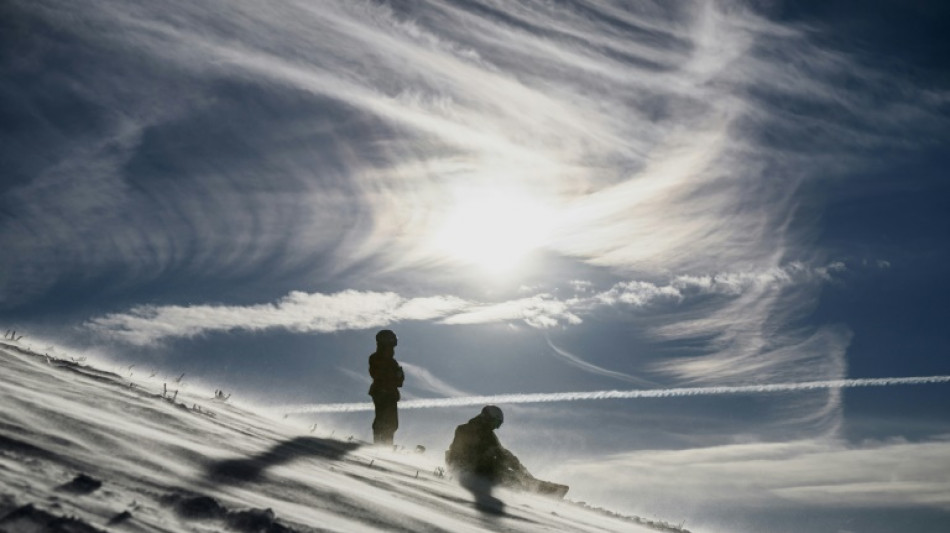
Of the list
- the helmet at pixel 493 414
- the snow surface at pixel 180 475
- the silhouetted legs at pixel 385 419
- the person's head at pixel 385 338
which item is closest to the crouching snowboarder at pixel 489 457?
the helmet at pixel 493 414

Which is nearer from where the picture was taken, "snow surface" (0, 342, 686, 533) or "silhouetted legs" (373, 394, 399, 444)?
"snow surface" (0, 342, 686, 533)

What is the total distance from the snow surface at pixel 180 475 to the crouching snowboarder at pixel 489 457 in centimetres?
409

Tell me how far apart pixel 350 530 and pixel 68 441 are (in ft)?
5.83

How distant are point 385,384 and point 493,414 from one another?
292 cm

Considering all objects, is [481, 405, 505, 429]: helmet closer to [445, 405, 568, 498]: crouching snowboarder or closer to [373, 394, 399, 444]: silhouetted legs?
[445, 405, 568, 498]: crouching snowboarder

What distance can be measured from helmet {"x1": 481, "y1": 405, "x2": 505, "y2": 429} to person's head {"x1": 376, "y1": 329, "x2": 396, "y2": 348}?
10.1 feet

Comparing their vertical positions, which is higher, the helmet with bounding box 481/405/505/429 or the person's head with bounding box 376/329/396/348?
the person's head with bounding box 376/329/396/348

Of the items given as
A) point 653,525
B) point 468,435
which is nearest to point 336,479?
point 653,525

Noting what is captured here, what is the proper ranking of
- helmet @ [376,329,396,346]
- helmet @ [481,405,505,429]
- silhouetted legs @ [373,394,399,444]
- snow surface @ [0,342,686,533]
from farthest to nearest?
helmet @ [376,329,396,346] → silhouetted legs @ [373,394,399,444] → helmet @ [481,405,505,429] → snow surface @ [0,342,686,533]

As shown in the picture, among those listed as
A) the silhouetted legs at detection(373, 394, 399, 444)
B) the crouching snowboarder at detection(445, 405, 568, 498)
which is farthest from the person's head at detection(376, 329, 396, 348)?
the crouching snowboarder at detection(445, 405, 568, 498)

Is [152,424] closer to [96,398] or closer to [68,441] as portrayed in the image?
[96,398]

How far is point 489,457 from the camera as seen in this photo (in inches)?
495

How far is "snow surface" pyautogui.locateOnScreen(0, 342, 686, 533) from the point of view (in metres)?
3.66

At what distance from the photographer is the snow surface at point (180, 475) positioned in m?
3.66
